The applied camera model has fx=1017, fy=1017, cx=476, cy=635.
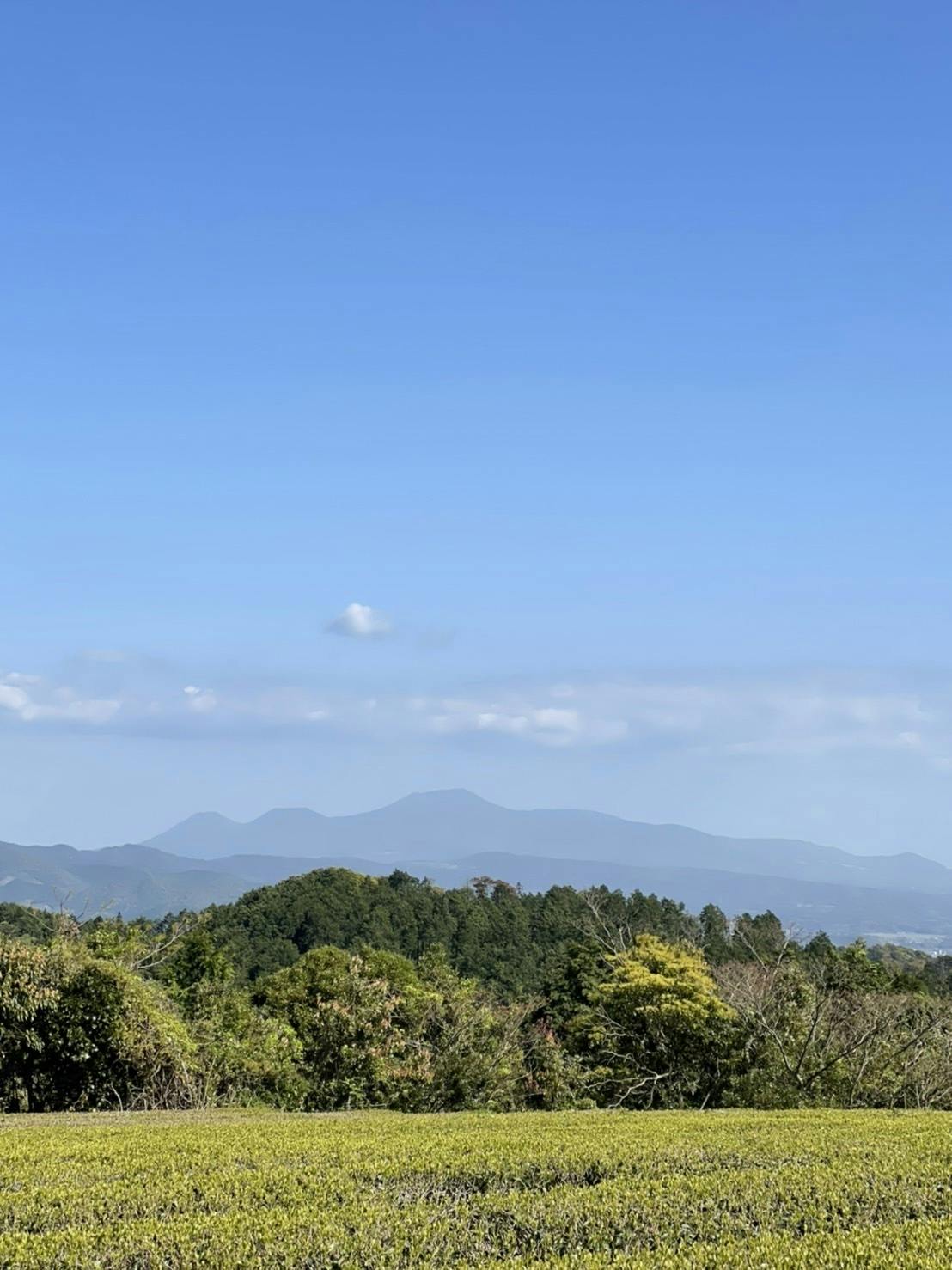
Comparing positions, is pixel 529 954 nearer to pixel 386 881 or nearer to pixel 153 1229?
pixel 386 881

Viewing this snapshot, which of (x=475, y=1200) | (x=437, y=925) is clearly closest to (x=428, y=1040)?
(x=475, y=1200)

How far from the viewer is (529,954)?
57.0 m

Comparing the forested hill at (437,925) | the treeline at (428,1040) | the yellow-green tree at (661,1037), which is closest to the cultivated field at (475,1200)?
the treeline at (428,1040)

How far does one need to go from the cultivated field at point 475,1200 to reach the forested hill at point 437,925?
42552 mm

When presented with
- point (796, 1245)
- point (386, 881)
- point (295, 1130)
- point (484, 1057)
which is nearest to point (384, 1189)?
point (796, 1245)

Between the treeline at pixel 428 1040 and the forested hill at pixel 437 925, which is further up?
the treeline at pixel 428 1040

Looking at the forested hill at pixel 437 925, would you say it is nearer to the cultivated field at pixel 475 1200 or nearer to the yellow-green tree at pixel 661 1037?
the yellow-green tree at pixel 661 1037

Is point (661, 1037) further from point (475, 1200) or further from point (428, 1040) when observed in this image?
point (475, 1200)

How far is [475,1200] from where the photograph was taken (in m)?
6.31

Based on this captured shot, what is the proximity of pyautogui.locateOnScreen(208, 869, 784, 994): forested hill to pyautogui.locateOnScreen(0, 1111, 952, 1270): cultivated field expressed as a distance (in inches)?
1675

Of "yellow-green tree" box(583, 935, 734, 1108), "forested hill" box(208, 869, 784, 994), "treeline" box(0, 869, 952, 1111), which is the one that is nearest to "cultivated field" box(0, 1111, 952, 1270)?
"treeline" box(0, 869, 952, 1111)

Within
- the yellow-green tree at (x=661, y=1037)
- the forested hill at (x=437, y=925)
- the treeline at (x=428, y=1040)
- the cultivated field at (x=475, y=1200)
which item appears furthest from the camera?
the forested hill at (x=437, y=925)

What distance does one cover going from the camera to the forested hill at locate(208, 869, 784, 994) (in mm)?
52969

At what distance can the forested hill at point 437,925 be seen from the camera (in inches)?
2085
